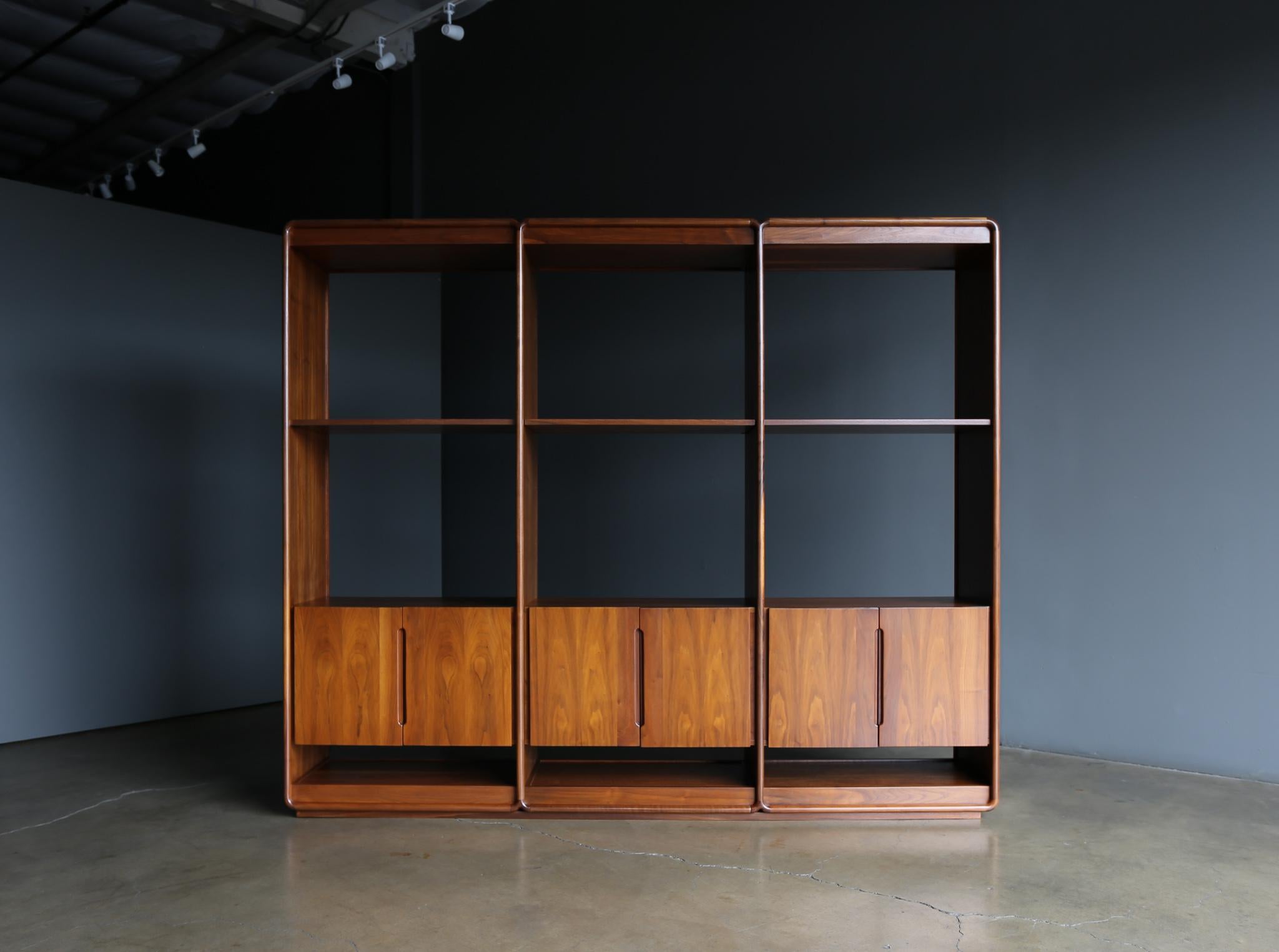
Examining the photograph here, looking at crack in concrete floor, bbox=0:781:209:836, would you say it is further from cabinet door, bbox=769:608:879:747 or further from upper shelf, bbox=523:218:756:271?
upper shelf, bbox=523:218:756:271

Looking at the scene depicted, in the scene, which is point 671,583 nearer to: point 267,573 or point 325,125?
point 267,573

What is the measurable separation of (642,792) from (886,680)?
907 mm

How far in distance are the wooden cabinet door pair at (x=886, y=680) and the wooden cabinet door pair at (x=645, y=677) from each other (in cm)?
15

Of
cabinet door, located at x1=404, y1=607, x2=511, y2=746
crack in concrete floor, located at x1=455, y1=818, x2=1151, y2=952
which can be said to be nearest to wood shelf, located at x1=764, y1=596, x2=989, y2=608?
crack in concrete floor, located at x1=455, y1=818, x2=1151, y2=952

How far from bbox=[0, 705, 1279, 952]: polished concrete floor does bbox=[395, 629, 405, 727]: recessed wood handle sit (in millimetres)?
363

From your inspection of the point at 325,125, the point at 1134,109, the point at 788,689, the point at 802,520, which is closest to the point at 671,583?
the point at 802,520

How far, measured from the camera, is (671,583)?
4.80 meters

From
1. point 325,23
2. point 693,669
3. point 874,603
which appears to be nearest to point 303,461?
point 693,669

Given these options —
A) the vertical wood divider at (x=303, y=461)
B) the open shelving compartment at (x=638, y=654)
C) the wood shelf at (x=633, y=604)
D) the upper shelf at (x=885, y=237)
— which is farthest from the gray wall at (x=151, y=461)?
the upper shelf at (x=885, y=237)

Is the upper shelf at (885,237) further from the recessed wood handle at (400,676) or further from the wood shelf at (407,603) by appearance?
the recessed wood handle at (400,676)

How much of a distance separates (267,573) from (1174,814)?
418cm

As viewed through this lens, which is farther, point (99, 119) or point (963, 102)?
point (99, 119)

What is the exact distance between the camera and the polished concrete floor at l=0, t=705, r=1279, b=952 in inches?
95.5

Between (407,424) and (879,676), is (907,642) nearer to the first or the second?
(879,676)
